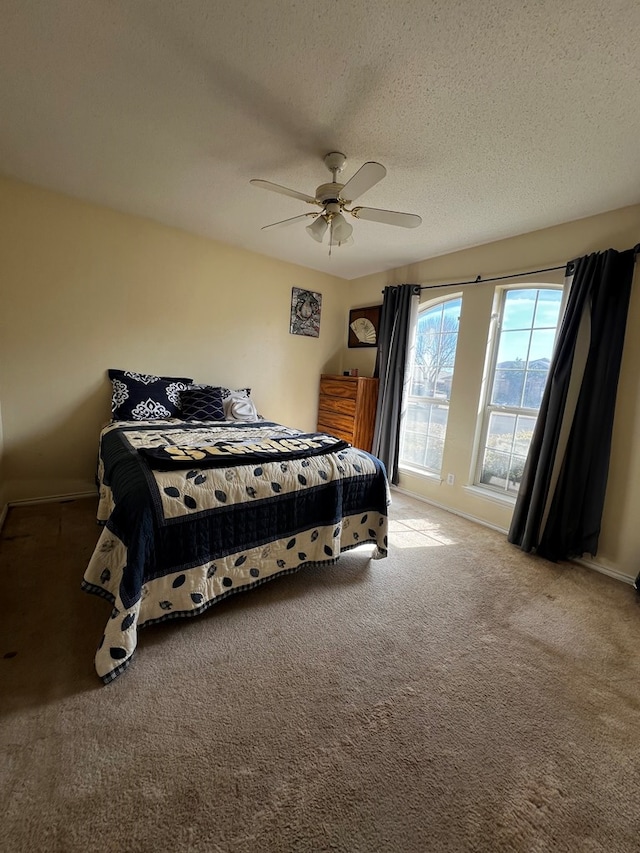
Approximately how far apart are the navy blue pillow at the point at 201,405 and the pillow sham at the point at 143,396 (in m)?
0.08

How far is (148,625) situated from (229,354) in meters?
2.77

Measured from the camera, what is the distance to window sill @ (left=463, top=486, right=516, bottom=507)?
3.00m

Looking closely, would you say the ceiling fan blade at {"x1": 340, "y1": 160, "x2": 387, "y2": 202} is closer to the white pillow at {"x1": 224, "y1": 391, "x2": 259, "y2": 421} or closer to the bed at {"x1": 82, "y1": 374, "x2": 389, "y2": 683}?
the bed at {"x1": 82, "y1": 374, "x2": 389, "y2": 683}

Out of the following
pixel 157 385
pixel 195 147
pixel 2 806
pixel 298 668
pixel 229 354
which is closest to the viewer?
pixel 2 806

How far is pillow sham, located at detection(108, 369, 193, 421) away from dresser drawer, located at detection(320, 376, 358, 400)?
1.77 meters

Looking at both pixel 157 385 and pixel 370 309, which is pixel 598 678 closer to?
pixel 157 385

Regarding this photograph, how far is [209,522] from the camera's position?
168cm

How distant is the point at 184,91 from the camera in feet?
5.29

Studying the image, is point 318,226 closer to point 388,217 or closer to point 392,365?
point 388,217

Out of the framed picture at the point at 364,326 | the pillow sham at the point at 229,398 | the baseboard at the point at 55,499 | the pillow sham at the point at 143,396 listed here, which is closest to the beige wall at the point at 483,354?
the framed picture at the point at 364,326

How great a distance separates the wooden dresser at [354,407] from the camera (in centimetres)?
402

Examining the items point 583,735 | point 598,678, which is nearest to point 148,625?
point 583,735

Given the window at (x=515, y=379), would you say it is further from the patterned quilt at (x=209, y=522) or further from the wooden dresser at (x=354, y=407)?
the patterned quilt at (x=209, y=522)

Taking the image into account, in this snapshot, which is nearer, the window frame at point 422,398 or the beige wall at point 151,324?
the beige wall at point 151,324
